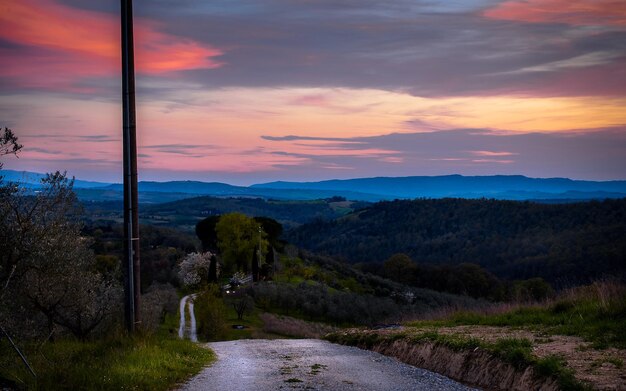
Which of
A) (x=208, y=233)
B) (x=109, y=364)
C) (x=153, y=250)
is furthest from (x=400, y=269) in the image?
(x=109, y=364)

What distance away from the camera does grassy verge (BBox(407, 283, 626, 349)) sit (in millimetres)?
15438

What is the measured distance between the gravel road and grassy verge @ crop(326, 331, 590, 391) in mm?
1141

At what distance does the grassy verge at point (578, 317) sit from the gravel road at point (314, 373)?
174 inches

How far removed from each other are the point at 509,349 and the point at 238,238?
86.9 meters

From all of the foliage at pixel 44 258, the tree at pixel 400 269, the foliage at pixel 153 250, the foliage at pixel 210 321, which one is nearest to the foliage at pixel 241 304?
the foliage at pixel 210 321

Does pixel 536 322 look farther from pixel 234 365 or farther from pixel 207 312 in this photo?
pixel 207 312

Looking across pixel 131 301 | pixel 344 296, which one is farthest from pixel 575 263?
pixel 131 301

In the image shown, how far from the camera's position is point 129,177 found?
647 inches

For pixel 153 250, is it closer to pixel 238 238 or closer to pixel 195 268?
pixel 238 238

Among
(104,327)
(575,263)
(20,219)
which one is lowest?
(575,263)

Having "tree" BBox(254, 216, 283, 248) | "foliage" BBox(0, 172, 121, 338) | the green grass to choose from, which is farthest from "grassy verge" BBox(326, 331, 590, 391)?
"tree" BBox(254, 216, 283, 248)

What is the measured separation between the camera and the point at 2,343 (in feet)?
52.7

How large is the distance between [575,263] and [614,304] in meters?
112

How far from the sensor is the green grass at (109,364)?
1151 centimetres
